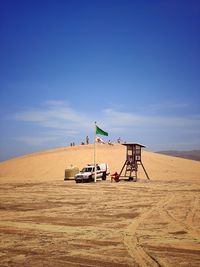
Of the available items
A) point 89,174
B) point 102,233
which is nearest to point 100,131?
point 89,174

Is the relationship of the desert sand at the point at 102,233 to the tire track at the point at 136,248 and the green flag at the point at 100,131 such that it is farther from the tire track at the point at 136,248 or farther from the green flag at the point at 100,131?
the green flag at the point at 100,131

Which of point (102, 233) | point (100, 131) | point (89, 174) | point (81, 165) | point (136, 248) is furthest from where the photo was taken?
point (81, 165)

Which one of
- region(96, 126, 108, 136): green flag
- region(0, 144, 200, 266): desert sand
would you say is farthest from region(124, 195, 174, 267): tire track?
region(96, 126, 108, 136): green flag

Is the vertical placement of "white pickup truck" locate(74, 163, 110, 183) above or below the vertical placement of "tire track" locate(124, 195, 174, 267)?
above

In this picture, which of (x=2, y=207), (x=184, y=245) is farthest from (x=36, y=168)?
(x=184, y=245)

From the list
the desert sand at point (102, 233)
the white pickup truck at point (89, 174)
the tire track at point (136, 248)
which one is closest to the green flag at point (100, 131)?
the white pickup truck at point (89, 174)

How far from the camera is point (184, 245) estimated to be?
24.8ft

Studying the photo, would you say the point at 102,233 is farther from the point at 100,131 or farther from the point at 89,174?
the point at 100,131

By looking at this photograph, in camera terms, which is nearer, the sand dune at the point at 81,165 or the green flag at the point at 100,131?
the green flag at the point at 100,131

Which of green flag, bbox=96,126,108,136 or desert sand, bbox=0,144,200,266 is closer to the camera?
desert sand, bbox=0,144,200,266

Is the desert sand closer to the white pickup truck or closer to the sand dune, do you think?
the white pickup truck

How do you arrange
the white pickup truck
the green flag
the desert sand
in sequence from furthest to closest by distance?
the green flag < the white pickup truck < the desert sand

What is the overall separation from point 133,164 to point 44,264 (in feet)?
89.0

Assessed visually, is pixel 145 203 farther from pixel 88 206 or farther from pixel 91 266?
pixel 91 266
